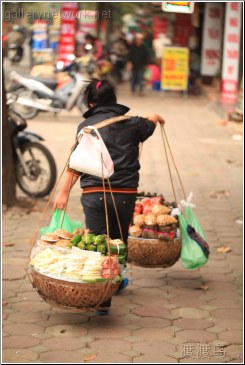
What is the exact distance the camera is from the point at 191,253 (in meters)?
6.53

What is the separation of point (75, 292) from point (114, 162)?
1.00 metres

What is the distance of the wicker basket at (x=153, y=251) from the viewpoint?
6.44 m

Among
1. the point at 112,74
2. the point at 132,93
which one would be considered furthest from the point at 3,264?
the point at 112,74

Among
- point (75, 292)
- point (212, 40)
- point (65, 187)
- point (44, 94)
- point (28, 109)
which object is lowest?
point (28, 109)

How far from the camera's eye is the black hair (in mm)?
5820

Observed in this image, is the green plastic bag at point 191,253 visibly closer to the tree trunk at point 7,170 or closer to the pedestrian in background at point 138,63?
the tree trunk at point 7,170

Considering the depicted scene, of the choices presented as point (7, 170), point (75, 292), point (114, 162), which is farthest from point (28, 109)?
point (75, 292)

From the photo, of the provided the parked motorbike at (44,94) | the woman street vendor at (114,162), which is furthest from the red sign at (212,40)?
the woman street vendor at (114,162)

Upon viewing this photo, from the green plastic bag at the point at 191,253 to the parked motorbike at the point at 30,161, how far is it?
338 cm

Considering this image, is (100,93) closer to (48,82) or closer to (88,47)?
(48,82)

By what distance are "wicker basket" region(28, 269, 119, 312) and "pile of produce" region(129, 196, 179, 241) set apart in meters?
1.15

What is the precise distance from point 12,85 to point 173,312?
42.3 ft

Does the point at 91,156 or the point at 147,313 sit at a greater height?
the point at 91,156

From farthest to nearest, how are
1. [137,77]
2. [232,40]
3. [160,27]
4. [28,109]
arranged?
[160,27] → [137,77] → [232,40] → [28,109]
